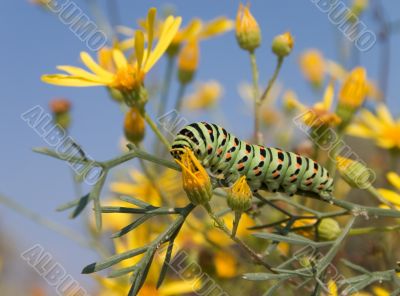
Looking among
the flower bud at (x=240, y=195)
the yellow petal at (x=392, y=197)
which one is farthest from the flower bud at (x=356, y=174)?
the flower bud at (x=240, y=195)

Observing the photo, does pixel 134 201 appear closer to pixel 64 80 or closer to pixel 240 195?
pixel 240 195

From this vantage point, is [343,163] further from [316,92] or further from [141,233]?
[316,92]

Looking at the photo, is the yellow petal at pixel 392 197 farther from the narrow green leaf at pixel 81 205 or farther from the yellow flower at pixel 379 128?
the yellow flower at pixel 379 128

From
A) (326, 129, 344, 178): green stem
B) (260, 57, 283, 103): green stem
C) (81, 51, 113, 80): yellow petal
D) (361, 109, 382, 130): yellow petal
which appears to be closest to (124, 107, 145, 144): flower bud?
(81, 51, 113, 80): yellow petal

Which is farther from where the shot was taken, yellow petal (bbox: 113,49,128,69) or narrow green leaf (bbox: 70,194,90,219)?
yellow petal (bbox: 113,49,128,69)

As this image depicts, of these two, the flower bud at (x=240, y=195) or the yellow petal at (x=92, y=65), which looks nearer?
the flower bud at (x=240, y=195)

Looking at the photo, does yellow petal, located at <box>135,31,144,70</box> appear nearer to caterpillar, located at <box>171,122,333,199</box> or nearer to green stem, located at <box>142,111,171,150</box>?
green stem, located at <box>142,111,171,150</box>

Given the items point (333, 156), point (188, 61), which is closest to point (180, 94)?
point (188, 61)
